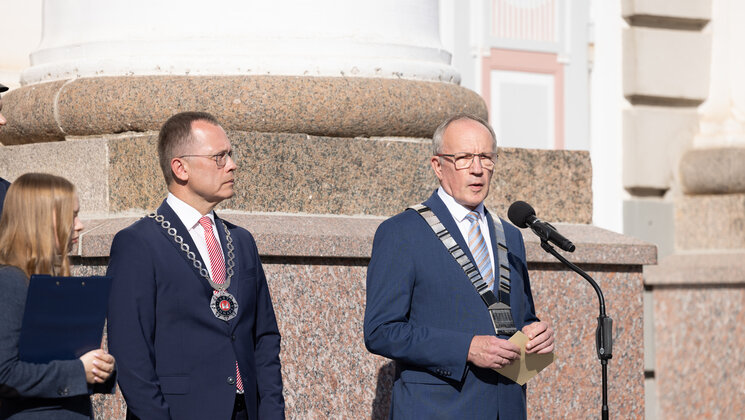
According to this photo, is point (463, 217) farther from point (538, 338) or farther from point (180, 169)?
point (180, 169)

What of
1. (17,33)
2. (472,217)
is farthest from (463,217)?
(17,33)

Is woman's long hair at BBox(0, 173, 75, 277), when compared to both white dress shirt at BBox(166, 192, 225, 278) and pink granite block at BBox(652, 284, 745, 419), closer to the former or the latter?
white dress shirt at BBox(166, 192, 225, 278)

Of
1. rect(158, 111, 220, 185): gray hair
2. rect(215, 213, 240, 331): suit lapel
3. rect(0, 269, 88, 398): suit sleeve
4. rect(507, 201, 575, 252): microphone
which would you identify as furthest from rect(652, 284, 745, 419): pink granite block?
rect(0, 269, 88, 398): suit sleeve

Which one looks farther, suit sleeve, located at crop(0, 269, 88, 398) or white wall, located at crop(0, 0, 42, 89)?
white wall, located at crop(0, 0, 42, 89)

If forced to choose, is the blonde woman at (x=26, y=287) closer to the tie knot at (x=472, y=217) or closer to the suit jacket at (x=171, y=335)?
the suit jacket at (x=171, y=335)

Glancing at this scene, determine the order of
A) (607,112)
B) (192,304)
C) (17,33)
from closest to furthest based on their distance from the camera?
(192,304)
(17,33)
(607,112)

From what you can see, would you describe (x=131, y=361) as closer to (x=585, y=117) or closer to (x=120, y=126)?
(x=120, y=126)

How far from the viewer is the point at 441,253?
12.8ft

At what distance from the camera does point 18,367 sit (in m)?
3.34

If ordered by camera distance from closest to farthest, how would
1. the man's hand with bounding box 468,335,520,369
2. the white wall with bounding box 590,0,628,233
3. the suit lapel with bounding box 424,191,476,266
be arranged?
the man's hand with bounding box 468,335,520,369
the suit lapel with bounding box 424,191,476,266
the white wall with bounding box 590,0,628,233

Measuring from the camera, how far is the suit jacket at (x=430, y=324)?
376cm

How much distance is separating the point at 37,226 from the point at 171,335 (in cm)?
49

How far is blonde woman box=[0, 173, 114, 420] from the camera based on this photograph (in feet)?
11.0

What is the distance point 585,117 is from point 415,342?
7.10 metres
